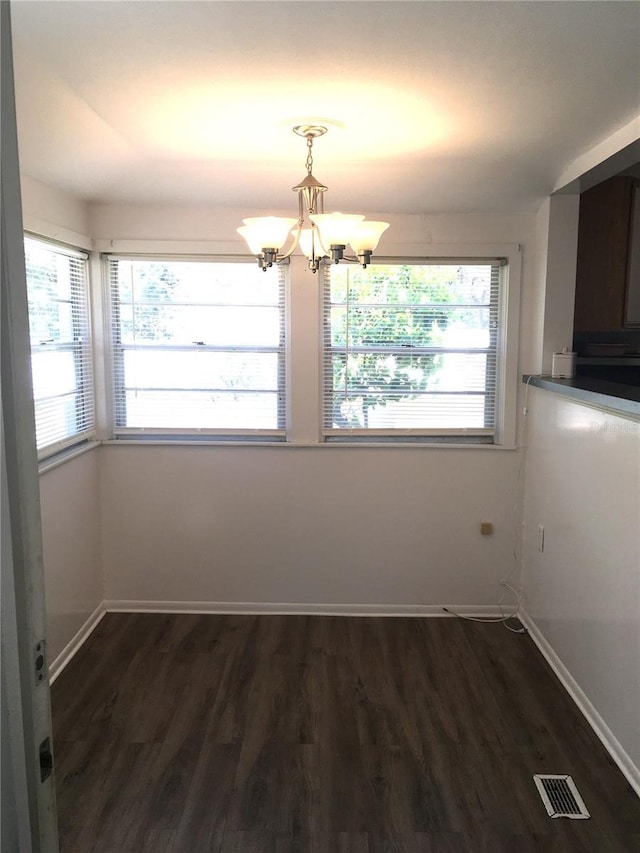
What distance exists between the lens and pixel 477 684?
3.11 m

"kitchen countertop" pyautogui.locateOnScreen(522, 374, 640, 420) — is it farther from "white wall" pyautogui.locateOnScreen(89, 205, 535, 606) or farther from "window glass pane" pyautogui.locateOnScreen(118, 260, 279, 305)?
"window glass pane" pyautogui.locateOnScreen(118, 260, 279, 305)

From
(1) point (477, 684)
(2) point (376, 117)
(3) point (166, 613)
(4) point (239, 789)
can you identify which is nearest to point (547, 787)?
(1) point (477, 684)

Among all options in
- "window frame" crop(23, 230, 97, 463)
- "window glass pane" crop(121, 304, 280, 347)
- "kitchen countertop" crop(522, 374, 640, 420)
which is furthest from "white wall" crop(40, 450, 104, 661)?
"kitchen countertop" crop(522, 374, 640, 420)

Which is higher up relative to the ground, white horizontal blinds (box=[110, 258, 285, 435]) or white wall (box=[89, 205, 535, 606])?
white horizontal blinds (box=[110, 258, 285, 435])

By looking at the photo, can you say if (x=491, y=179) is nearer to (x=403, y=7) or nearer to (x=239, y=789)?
(x=403, y=7)

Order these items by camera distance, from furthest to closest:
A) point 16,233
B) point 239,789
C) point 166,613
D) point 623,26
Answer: point 166,613 → point 239,789 → point 623,26 → point 16,233

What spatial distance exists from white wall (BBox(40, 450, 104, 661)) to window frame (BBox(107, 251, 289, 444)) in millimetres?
319

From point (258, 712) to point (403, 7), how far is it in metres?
2.74

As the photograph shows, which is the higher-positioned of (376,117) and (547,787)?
(376,117)

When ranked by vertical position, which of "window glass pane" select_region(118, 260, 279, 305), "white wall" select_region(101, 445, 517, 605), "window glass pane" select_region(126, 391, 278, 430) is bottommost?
"white wall" select_region(101, 445, 517, 605)

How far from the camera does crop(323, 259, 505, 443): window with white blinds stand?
12.1ft

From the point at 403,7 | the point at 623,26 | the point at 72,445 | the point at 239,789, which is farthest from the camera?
the point at 72,445

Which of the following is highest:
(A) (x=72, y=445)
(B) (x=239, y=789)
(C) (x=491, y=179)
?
(C) (x=491, y=179)

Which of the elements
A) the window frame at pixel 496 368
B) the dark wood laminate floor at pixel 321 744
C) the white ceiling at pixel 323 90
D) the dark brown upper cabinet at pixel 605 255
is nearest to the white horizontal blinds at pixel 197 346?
the window frame at pixel 496 368
